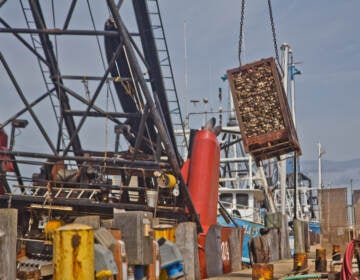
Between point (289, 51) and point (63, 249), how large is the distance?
2724 centimetres

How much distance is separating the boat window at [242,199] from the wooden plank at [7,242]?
24.8m

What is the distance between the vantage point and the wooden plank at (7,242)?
711cm

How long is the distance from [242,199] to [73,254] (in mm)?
25328

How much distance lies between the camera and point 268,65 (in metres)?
14.8

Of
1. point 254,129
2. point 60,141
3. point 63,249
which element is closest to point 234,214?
point 60,141

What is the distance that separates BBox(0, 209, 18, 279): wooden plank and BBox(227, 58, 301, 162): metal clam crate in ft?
26.4

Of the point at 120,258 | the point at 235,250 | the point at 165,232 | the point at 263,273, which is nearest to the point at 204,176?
the point at 235,250

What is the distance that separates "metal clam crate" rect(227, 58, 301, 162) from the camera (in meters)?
14.5

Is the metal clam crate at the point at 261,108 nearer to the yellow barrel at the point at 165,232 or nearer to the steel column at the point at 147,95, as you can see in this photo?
the steel column at the point at 147,95

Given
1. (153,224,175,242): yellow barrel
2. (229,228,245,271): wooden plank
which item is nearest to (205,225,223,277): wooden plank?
(229,228,245,271): wooden plank

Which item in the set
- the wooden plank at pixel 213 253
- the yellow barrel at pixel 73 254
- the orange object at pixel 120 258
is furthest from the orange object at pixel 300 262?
the yellow barrel at pixel 73 254

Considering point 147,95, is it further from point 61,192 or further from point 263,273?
point 263,273

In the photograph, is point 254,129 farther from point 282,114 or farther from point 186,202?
point 186,202

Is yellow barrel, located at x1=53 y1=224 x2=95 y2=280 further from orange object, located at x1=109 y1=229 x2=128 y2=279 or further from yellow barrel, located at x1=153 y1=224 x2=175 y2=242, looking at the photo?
yellow barrel, located at x1=153 y1=224 x2=175 y2=242
